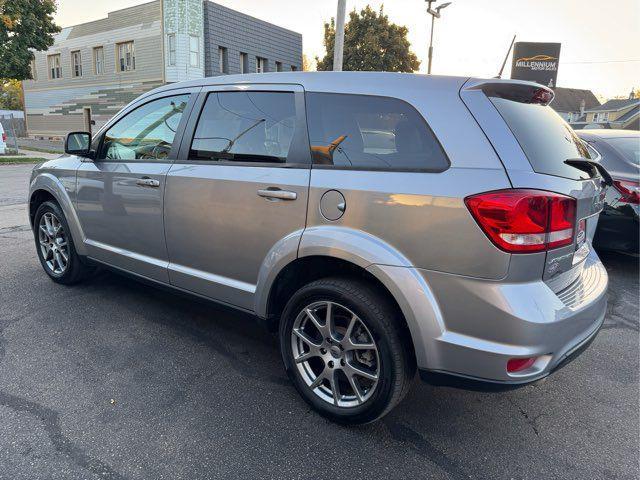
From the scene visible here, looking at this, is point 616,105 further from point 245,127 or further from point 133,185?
point 133,185

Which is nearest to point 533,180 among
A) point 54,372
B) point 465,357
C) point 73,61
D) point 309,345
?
point 465,357

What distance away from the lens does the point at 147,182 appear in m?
3.32

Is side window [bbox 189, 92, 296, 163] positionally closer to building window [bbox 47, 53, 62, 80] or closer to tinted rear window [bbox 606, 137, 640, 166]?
tinted rear window [bbox 606, 137, 640, 166]

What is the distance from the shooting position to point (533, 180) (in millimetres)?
2041

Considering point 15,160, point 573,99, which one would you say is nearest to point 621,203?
point 15,160

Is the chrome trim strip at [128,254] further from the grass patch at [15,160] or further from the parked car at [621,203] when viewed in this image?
the grass patch at [15,160]

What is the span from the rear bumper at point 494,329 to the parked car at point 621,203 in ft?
10.9

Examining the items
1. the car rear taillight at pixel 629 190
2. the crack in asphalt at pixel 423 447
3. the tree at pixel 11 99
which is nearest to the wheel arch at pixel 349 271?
the crack in asphalt at pixel 423 447

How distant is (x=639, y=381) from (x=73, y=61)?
116 feet

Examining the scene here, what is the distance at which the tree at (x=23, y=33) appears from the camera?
20.3 m

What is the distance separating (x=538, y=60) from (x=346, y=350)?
22.9 metres

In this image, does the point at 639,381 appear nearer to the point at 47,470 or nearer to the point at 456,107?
Answer: the point at 456,107

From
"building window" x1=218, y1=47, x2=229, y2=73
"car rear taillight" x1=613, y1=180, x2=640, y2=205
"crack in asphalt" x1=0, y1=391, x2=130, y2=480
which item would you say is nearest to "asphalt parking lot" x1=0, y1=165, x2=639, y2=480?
"crack in asphalt" x1=0, y1=391, x2=130, y2=480

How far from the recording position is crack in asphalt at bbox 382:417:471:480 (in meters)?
2.23
